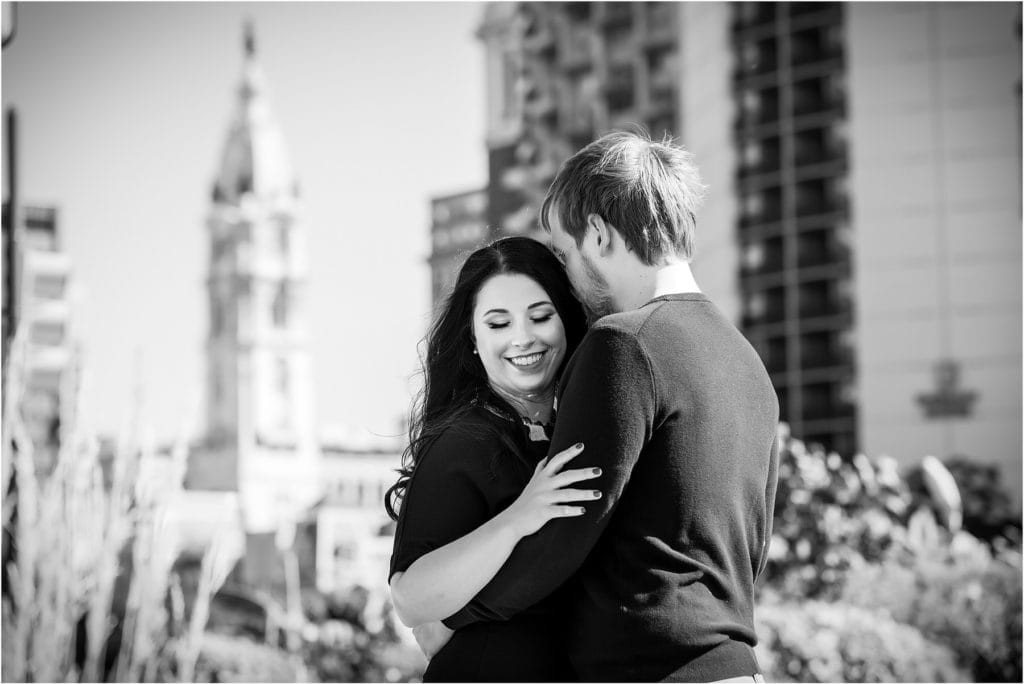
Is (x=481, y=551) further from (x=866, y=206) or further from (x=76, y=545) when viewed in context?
(x=866, y=206)

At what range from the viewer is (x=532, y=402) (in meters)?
2.73

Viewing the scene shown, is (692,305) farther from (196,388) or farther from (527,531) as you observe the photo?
(196,388)

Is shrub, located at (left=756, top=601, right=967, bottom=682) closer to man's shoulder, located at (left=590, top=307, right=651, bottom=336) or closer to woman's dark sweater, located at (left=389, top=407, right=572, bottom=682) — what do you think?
woman's dark sweater, located at (left=389, top=407, right=572, bottom=682)

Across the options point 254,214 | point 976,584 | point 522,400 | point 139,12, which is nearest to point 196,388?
point 522,400

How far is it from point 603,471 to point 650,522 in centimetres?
12

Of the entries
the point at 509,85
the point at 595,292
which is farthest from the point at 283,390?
the point at 595,292

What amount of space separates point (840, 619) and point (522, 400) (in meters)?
4.98

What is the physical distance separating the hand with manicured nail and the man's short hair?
407 mm

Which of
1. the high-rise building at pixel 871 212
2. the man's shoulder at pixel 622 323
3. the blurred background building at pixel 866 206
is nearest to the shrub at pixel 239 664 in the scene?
the man's shoulder at pixel 622 323

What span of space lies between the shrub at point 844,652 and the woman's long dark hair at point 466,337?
4500 millimetres

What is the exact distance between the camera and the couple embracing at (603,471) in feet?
7.45

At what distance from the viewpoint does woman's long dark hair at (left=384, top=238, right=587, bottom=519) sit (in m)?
2.71

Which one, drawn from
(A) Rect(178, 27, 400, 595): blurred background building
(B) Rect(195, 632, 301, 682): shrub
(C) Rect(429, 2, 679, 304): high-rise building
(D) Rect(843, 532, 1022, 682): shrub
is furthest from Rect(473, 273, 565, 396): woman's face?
(A) Rect(178, 27, 400, 595): blurred background building

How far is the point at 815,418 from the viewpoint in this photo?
151 feet
